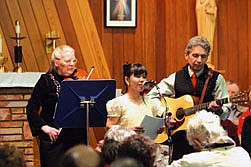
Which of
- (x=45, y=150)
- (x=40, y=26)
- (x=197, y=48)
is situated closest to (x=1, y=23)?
(x=40, y=26)

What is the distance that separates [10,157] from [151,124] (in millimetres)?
2391

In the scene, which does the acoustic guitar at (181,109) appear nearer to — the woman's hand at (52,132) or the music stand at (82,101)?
the music stand at (82,101)

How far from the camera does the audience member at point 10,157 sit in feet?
8.11

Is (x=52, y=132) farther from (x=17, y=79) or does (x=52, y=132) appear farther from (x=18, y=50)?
(x=18, y=50)

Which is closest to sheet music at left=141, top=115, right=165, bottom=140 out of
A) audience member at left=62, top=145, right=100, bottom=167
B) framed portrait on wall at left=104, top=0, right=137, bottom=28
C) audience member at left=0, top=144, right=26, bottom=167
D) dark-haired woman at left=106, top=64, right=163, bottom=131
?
dark-haired woman at left=106, top=64, right=163, bottom=131

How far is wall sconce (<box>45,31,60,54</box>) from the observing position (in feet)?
21.1

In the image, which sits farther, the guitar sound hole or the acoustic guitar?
the guitar sound hole

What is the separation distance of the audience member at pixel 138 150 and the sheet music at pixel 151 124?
72.7 inches

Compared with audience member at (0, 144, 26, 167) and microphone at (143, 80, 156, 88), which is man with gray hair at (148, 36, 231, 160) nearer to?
microphone at (143, 80, 156, 88)

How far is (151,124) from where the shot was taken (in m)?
4.82

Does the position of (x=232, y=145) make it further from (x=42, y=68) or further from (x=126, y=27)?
(x=126, y=27)

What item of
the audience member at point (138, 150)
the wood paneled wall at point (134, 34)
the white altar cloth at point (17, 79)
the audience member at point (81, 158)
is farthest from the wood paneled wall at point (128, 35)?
the audience member at point (81, 158)

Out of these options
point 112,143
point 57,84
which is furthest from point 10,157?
point 57,84

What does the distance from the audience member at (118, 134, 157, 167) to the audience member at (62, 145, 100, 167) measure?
1.50 ft
